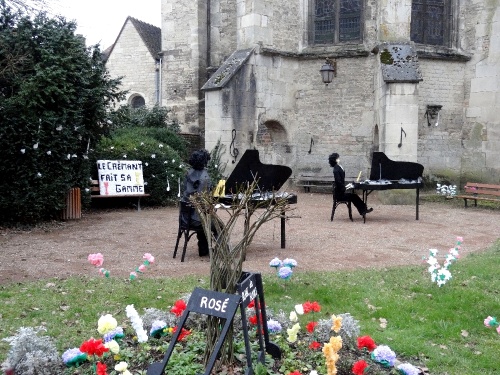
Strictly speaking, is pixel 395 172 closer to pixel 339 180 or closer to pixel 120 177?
pixel 339 180

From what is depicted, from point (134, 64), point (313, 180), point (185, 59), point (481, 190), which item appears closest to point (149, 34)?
point (134, 64)

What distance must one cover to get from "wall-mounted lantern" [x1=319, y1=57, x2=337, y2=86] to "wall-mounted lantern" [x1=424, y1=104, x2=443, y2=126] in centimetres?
300

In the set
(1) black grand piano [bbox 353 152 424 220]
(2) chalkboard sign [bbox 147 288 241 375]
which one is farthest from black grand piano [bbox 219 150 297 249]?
(2) chalkboard sign [bbox 147 288 241 375]

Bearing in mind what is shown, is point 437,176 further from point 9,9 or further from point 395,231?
point 9,9

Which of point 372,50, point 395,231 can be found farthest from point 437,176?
point 395,231

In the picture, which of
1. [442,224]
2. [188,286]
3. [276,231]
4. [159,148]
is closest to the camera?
[188,286]

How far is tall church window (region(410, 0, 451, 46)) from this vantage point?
15.7 metres

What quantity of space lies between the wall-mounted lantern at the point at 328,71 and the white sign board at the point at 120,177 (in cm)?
627

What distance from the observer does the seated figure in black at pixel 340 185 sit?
10.6 metres

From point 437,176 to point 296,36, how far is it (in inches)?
241

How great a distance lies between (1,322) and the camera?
15.1ft

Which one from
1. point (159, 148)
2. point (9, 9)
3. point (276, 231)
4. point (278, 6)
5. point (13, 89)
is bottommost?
point (276, 231)

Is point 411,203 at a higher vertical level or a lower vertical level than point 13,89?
lower

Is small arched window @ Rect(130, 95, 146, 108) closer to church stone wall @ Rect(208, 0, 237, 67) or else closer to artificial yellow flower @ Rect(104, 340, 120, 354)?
church stone wall @ Rect(208, 0, 237, 67)
